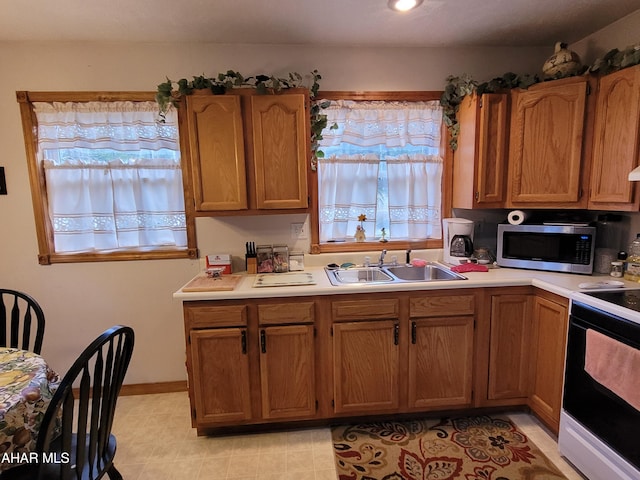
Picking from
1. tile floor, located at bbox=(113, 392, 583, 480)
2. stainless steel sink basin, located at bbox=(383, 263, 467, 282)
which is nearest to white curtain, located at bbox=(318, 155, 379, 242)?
stainless steel sink basin, located at bbox=(383, 263, 467, 282)

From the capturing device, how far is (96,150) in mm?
2420

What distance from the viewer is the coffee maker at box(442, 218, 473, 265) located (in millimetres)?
2492

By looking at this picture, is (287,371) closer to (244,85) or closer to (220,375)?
(220,375)

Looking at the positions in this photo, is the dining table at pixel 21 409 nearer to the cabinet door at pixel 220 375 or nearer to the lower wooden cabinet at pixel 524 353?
the cabinet door at pixel 220 375

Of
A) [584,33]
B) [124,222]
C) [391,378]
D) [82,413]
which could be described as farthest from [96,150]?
[584,33]

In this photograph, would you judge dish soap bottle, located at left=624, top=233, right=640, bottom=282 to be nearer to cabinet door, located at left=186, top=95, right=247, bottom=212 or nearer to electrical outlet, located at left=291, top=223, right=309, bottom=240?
electrical outlet, located at left=291, top=223, right=309, bottom=240

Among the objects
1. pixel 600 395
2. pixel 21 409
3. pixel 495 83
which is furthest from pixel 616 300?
pixel 21 409

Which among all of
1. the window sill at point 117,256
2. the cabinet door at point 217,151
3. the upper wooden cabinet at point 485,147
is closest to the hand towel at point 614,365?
the upper wooden cabinet at point 485,147

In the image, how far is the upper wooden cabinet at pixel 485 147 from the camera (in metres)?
2.28

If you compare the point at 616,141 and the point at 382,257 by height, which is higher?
the point at 616,141

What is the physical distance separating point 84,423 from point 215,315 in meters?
0.88

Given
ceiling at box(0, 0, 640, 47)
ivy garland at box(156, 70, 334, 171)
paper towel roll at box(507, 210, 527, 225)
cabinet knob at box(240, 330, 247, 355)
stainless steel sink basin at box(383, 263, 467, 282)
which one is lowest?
cabinet knob at box(240, 330, 247, 355)

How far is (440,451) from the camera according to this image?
6.40 feet

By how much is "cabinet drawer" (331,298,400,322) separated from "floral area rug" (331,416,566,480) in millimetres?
732
